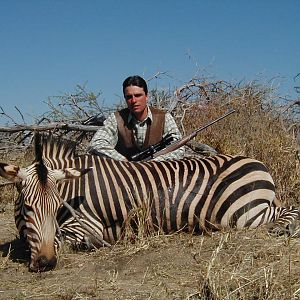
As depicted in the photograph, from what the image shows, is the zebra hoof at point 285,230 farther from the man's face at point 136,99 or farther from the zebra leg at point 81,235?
the man's face at point 136,99

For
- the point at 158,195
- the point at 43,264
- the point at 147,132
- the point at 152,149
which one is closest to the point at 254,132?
the point at 147,132

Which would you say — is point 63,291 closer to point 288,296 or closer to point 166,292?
point 166,292

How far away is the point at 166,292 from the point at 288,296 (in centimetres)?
61

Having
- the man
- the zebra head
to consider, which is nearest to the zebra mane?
the zebra head

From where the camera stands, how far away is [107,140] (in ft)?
16.0

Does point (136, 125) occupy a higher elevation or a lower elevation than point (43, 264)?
higher

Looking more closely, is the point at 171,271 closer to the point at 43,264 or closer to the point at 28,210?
the point at 43,264

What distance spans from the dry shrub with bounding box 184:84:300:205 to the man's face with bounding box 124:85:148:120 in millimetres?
1562

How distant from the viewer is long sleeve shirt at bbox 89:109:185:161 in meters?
4.72

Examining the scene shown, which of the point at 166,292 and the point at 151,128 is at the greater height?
the point at 151,128

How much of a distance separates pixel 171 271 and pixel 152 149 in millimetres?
1809

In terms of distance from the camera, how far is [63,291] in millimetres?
2887

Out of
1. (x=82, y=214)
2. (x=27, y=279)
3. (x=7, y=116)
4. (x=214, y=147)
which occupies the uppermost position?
(x=7, y=116)

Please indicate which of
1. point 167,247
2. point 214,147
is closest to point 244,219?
point 167,247
